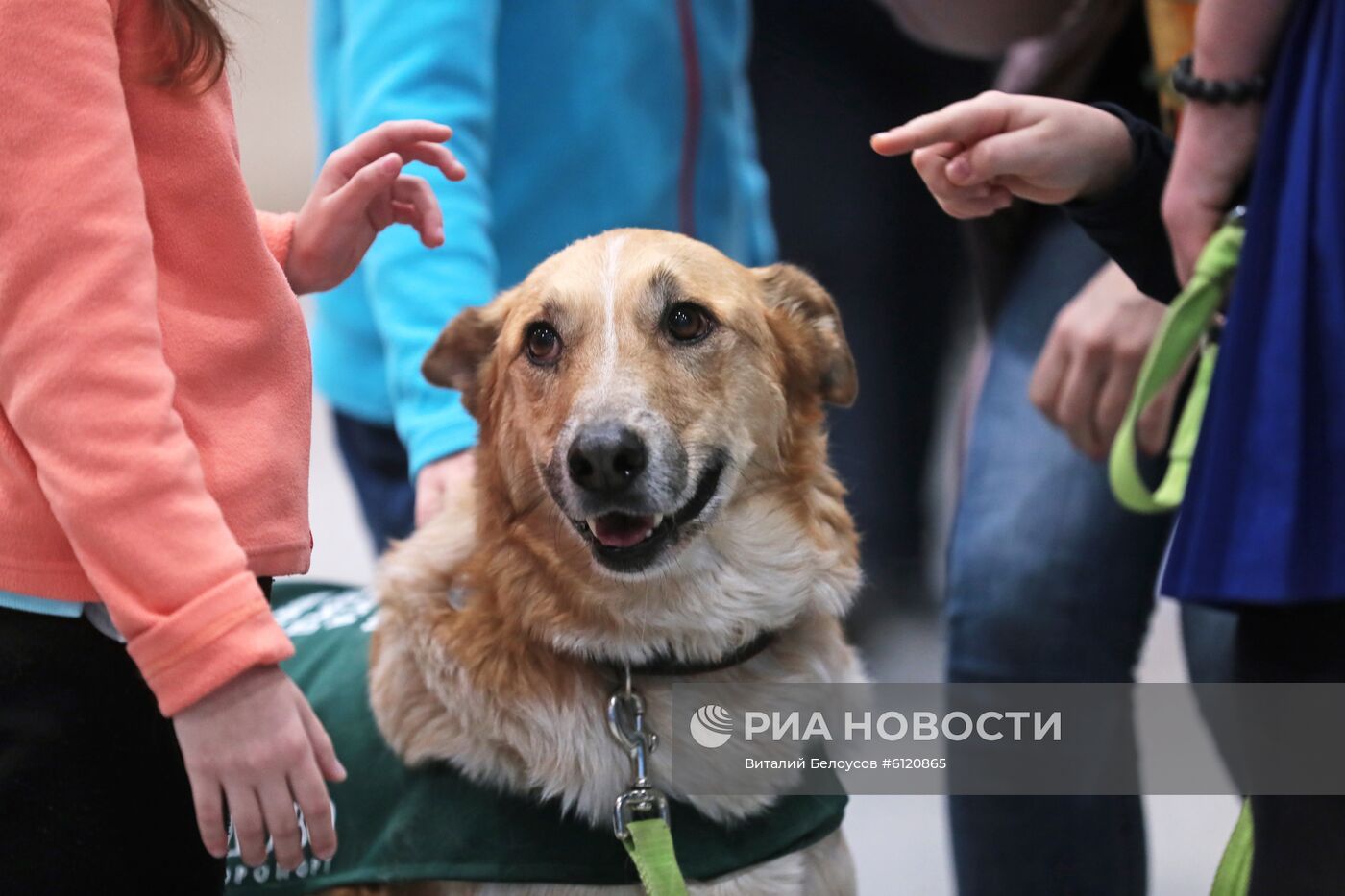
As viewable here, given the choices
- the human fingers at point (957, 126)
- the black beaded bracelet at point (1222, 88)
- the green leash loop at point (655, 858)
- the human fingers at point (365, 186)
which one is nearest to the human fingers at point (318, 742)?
the green leash loop at point (655, 858)

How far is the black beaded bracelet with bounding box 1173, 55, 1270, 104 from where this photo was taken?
3.48 feet

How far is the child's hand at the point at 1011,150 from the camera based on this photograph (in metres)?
1.07

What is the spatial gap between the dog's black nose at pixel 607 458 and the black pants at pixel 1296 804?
556 mm

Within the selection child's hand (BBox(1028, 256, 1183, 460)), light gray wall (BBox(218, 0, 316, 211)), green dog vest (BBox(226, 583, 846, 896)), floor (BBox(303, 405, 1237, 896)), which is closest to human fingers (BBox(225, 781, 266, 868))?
green dog vest (BBox(226, 583, 846, 896))

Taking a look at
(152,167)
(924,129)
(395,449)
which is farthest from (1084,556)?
(152,167)

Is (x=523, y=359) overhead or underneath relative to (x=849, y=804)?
overhead

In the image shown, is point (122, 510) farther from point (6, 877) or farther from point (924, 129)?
point (924, 129)

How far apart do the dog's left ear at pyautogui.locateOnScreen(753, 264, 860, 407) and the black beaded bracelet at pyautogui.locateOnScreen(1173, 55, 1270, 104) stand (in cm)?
37

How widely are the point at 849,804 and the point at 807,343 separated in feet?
1.50

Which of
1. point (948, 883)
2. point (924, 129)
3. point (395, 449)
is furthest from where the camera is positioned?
point (395, 449)

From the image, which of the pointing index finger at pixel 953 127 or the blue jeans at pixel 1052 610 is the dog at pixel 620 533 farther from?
the blue jeans at pixel 1052 610

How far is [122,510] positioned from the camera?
709 millimetres

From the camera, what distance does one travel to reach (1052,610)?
1500mm

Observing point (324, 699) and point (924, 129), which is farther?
point (324, 699)
